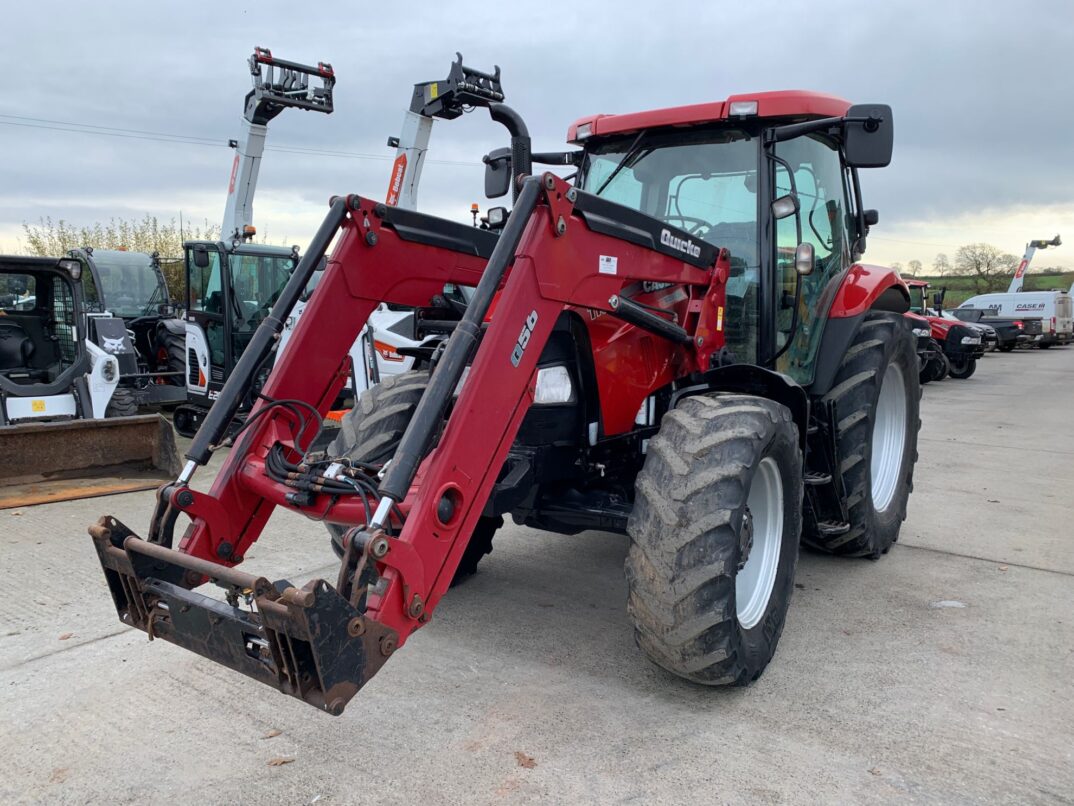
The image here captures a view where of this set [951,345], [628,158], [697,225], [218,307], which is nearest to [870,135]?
[697,225]

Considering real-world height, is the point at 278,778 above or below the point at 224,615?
below

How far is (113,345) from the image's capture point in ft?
31.5

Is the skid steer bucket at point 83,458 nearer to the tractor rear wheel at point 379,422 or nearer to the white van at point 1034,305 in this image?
the tractor rear wheel at point 379,422

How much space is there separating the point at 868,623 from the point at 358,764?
2.60 metres

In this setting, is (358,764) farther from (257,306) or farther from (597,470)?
(257,306)

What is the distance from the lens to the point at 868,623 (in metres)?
4.21

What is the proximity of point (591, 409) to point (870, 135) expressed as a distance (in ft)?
5.79

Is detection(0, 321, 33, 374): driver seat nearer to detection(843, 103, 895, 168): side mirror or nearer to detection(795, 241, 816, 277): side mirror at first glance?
detection(795, 241, 816, 277): side mirror

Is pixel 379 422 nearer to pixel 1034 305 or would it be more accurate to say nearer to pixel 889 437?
pixel 889 437

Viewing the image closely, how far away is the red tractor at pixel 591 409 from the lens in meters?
2.69

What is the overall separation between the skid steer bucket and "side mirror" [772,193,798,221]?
5.32m

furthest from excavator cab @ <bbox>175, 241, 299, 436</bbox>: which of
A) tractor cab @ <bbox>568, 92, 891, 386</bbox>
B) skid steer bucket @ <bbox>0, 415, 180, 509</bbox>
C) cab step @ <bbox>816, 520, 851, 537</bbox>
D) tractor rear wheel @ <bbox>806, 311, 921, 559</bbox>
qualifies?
cab step @ <bbox>816, 520, 851, 537</bbox>

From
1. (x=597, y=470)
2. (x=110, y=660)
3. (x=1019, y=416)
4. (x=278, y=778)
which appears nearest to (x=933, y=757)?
(x=597, y=470)

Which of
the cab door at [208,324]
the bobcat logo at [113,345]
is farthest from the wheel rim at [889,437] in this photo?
the bobcat logo at [113,345]
